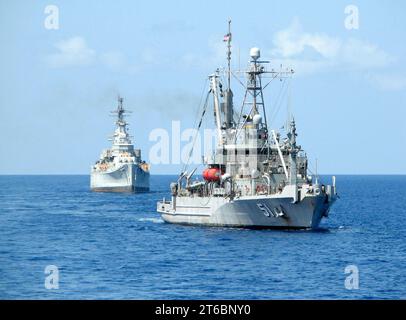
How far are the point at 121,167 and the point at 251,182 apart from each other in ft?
292

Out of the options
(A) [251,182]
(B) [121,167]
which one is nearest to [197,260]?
(A) [251,182]

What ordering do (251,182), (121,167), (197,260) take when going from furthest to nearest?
(121,167) → (251,182) → (197,260)

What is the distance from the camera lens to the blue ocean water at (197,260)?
4500 cm

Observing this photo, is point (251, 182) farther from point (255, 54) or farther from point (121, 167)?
point (121, 167)

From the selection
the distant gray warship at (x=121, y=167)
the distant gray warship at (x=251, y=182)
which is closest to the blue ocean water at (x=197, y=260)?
the distant gray warship at (x=251, y=182)

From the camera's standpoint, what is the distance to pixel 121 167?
156000mm

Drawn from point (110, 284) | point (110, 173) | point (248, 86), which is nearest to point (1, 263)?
point (110, 284)

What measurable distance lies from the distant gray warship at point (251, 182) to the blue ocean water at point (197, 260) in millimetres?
1200

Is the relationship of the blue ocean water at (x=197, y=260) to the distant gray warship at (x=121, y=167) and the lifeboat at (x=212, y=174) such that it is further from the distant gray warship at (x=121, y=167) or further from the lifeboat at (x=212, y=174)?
the distant gray warship at (x=121, y=167)

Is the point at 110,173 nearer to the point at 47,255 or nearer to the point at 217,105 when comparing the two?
the point at 217,105

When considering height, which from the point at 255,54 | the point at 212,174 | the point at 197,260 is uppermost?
the point at 255,54
